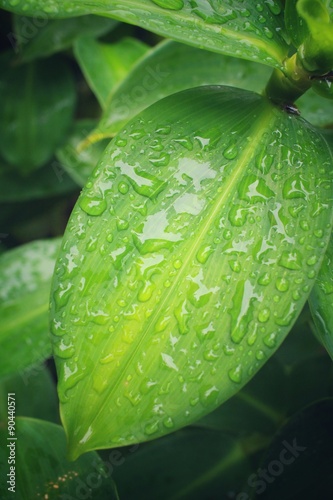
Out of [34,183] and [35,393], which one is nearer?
[35,393]

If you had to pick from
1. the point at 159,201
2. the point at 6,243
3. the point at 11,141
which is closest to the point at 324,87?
the point at 159,201

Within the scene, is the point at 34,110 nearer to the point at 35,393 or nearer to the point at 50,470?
the point at 35,393

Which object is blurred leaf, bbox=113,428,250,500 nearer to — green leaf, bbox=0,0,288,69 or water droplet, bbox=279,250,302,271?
water droplet, bbox=279,250,302,271

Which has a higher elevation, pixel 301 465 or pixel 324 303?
pixel 324 303

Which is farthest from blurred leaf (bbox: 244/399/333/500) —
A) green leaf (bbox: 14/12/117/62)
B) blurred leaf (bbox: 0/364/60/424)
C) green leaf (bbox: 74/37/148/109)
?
green leaf (bbox: 14/12/117/62)

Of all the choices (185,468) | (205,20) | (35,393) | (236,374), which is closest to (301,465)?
(185,468)

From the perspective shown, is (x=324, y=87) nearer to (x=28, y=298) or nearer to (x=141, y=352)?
(x=141, y=352)

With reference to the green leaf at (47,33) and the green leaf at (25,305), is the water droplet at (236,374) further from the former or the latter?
the green leaf at (47,33)
